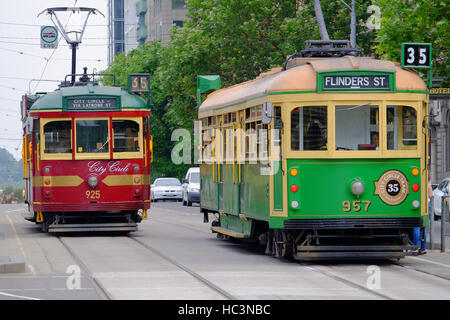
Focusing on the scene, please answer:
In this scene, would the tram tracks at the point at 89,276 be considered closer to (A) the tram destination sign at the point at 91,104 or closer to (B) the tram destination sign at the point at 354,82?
(A) the tram destination sign at the point at 91,104

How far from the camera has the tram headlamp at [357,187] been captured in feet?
54.4

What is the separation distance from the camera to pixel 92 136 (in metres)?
24.1

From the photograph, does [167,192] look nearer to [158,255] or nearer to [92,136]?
[92,136]

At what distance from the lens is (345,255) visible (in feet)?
54.0

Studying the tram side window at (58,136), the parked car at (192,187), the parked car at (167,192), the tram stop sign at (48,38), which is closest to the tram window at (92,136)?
the tram side window at (58,136)

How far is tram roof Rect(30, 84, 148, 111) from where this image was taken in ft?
78.5

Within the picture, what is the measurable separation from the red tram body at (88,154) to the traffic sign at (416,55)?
664cm

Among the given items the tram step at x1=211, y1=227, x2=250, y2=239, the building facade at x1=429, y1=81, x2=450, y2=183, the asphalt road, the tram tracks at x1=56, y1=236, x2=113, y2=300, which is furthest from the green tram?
the building facade at x1=429, y1=81, x2=450, y2=183

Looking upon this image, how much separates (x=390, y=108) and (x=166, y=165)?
193 feet

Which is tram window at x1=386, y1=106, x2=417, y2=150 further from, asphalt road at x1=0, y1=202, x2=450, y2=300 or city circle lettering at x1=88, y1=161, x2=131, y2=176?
city circle lettering at x1=88, y1=161, x2=131, y2=176

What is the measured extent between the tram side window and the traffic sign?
25.0 feet

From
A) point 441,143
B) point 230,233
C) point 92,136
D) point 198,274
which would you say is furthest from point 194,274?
point 441,143

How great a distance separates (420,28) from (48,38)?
3006 cm
